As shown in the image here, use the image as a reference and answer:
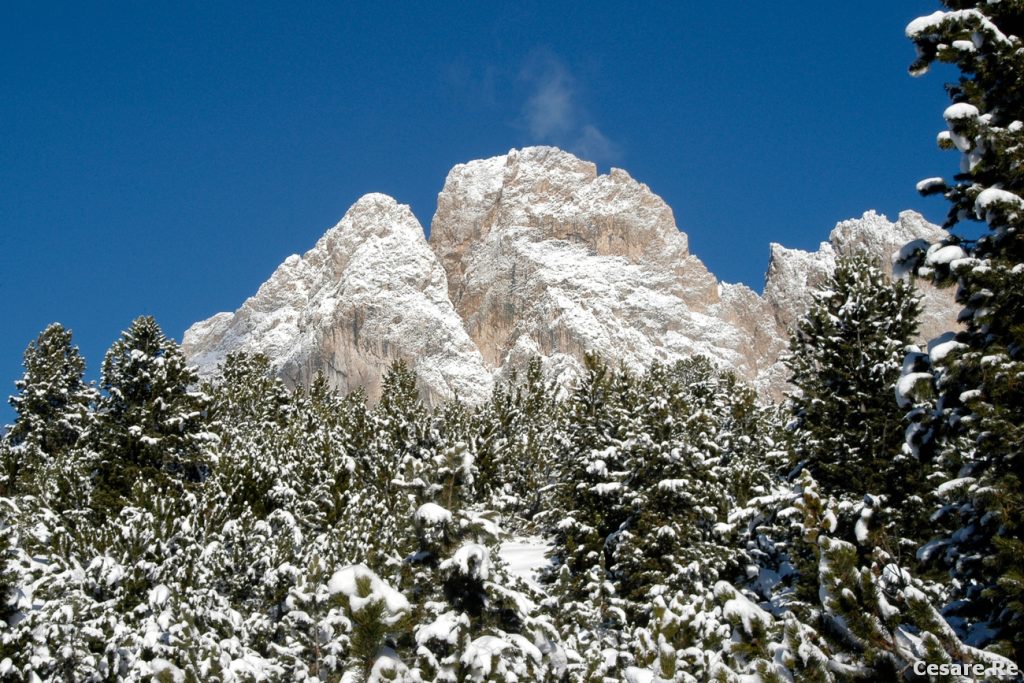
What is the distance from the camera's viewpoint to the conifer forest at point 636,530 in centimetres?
702

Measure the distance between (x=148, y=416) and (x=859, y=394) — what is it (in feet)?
80.5

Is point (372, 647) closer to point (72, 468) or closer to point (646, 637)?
point (646, 637)

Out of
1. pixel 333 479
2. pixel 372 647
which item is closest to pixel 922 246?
pixel 372 647

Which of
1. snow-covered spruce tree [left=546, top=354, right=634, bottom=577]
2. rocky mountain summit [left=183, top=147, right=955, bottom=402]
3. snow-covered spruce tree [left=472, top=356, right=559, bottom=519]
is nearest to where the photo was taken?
snow-covered spruce tree [left=546, top=354, right=634, bottom=577]

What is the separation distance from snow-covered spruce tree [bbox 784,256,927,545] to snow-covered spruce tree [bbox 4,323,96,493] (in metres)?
35.4

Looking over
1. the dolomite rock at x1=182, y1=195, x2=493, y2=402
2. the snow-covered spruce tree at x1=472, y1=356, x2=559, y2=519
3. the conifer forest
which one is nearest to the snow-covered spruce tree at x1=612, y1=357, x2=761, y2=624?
the conifer forest

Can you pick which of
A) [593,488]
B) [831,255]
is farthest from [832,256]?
[593,488]

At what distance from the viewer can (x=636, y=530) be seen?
70.0 ft

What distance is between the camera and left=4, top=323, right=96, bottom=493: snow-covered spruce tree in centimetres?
4339

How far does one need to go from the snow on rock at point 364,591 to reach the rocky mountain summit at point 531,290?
13204 cm

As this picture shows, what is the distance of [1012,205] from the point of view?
28.2 feet

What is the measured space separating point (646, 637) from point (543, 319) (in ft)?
478

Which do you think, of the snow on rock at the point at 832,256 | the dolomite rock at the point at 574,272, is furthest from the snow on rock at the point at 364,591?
the snow on rock at the point at 832,256

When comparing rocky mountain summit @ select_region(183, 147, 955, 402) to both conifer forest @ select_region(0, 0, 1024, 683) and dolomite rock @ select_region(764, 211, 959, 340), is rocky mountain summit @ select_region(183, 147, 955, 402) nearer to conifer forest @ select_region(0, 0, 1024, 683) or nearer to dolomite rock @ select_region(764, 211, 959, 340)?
dolomite rock @ select_region(764, 211, 959, 340)
